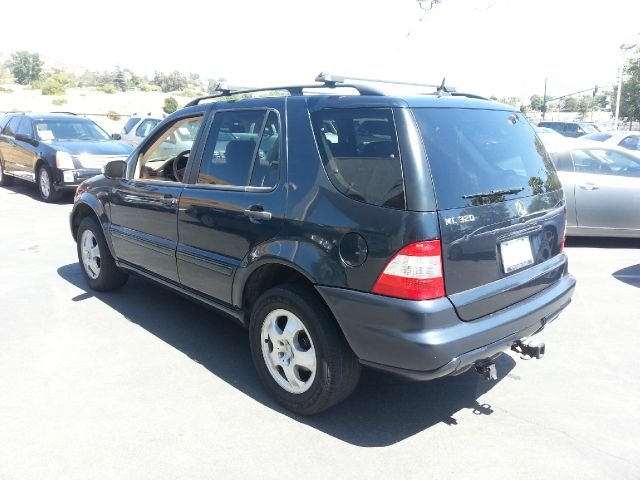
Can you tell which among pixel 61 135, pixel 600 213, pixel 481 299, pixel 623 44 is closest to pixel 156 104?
pixel 623 44

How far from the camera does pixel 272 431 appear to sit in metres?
3.32

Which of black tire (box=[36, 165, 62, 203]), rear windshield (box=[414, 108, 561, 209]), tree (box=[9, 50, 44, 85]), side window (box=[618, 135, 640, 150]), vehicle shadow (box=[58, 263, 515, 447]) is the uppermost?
tree (box=[9, 50, 44, 85])

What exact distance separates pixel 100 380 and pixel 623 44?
4636cm

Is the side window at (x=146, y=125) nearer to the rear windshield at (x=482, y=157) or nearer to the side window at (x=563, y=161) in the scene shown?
the side window at (x=563, y=161)

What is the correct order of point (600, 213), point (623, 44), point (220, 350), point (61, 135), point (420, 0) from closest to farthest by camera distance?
point (220, 350) → point (600, 213) → point (61, 135) → point (420, 0) → point (623, 44)

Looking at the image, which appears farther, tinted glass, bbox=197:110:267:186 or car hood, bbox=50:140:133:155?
car hood, bbox=50:140:133:155

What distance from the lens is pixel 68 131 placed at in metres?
12.2

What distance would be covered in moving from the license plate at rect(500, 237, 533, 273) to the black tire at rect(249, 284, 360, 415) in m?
1.00

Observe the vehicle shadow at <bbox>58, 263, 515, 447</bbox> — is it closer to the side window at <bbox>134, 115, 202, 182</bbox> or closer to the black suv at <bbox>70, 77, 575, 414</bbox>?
the black suv at <bbox>70, 77, 575, 414</bbox>

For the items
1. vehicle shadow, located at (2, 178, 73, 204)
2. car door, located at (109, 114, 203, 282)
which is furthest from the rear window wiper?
vehicle shadow, located at (2, 178, 73, 204)

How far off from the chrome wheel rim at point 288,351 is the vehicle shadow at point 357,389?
0.70ft

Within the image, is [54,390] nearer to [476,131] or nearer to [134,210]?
[134,210]

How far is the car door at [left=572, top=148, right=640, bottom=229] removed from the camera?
749 cm

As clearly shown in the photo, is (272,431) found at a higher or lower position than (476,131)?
lower
